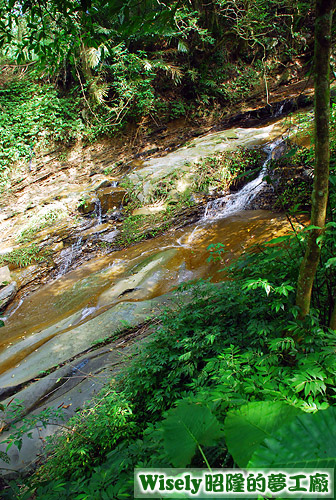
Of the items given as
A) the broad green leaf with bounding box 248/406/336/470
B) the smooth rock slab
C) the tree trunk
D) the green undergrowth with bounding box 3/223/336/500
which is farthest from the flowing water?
the broad green leaf with bounding box 248/406/336/470

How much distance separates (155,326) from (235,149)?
674 centimetres

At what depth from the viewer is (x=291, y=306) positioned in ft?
5.85

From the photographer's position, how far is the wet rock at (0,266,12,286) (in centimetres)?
657

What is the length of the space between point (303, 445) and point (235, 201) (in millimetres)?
7330

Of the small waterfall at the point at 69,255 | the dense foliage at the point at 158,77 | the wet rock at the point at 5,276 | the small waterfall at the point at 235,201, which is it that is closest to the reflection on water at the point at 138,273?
the small waterfall at the point at 69,255

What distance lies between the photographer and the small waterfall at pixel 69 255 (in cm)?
711

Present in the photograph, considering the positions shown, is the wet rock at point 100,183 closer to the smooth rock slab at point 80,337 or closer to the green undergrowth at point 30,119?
the green undergrowth at point 30,119

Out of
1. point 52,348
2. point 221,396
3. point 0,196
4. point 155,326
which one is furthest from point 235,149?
point 0,196

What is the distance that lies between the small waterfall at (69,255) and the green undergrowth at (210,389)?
192 inches

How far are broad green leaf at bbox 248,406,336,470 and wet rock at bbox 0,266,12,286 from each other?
23.9 feet

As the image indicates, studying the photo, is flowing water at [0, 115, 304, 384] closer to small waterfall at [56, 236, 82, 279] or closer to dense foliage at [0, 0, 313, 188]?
small waterfall at [56, 236, 82, 279]

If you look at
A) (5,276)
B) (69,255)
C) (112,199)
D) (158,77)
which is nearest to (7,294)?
(5,276)

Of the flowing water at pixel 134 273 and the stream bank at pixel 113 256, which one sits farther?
the flowing water at pixel 134 273

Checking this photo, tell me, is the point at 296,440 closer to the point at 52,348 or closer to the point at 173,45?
the point at 52,348
